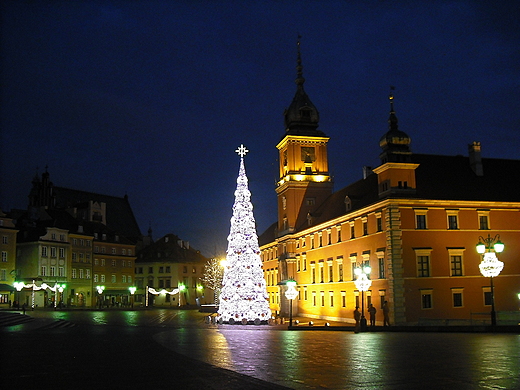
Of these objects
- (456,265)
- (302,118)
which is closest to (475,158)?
(456,265)

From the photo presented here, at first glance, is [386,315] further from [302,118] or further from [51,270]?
[51,270]

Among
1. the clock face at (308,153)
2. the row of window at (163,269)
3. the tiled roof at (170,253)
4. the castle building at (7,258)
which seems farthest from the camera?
the tiled roof at (170,253)

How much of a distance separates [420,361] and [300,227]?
5096cm

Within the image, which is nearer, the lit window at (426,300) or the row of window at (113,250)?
the lit window at (426,300)

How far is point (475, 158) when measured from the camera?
48.6m

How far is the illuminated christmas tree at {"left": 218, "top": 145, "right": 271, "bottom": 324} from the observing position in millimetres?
43000

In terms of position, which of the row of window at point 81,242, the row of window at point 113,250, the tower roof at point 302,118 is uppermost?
the tower roof at point 302,118

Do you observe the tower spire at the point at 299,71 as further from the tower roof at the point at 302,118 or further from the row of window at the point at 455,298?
the row of window at the point at 455,298

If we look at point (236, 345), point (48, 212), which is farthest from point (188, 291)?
point (236, 345)

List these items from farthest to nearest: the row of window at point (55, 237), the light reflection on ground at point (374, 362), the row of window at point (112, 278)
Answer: the row of window at point (112, 278) < the row of window at point (55, 237) < the light reflection on ground at point (374, 362)

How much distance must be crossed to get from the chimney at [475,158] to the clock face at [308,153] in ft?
75.4

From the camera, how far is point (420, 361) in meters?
16.0

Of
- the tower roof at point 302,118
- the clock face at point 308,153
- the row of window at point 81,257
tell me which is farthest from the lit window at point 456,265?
the row of window at point 81,257

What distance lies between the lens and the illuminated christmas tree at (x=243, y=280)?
141 ft
